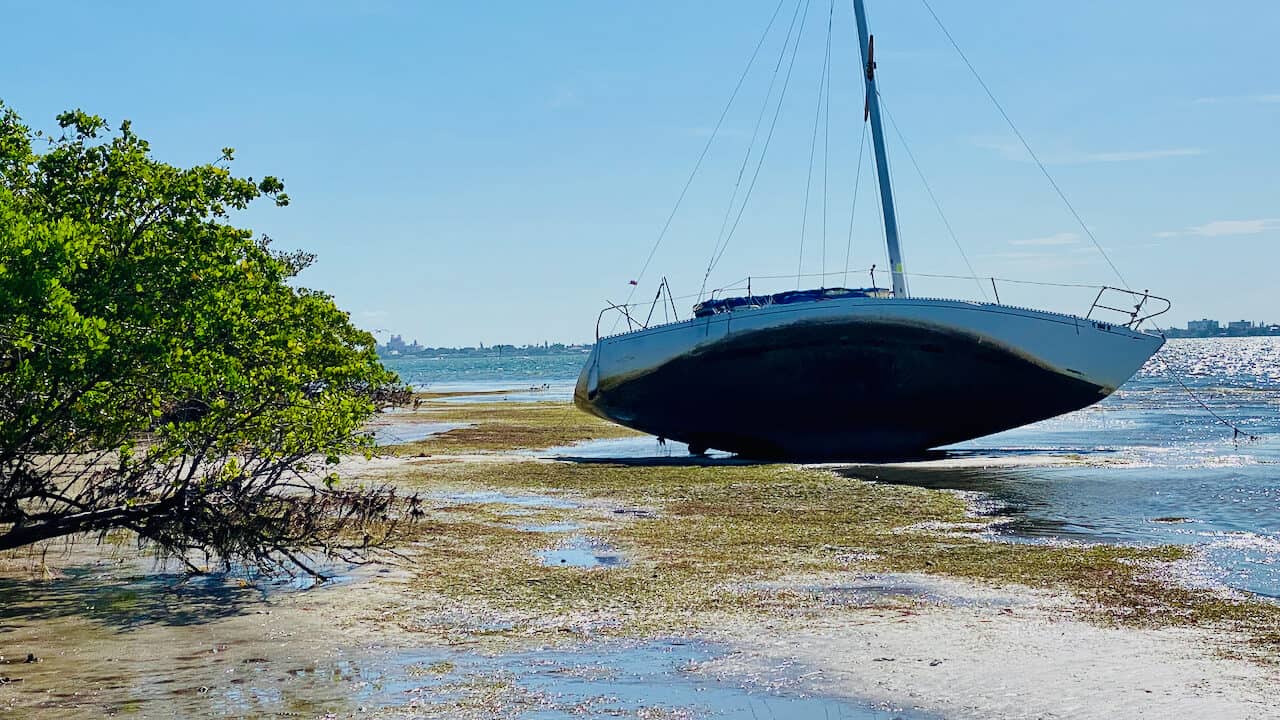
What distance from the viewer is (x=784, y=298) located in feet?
122

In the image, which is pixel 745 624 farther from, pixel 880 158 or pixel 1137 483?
pixel 880 158

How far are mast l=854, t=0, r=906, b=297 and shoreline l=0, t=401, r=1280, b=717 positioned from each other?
46.4 feet

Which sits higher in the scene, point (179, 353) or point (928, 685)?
point (179, 353)

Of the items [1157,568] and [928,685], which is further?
[1157,568]

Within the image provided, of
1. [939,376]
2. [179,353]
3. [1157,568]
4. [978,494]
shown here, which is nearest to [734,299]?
[939,376]

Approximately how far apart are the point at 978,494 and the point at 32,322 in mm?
21029

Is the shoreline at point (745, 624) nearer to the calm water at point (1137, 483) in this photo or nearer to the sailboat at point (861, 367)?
the calm water at point (1137, 483)

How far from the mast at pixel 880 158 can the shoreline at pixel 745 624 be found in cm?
1415

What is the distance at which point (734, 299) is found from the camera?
38.1 meters

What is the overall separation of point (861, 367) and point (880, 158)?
23.6ft

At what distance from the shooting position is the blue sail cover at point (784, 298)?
1453 inches

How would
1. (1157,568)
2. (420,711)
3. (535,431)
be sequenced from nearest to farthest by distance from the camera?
(420,711), (1157,568), (535,431)

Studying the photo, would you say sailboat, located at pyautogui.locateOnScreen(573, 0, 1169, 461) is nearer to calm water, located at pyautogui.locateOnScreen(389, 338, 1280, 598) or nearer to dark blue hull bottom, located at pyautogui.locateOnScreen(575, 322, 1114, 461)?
dark blue hull bottom, located at pyautogui.locateOnScreen(575, 322, 1114, 461)

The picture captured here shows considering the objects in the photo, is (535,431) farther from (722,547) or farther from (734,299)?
(722,547)
